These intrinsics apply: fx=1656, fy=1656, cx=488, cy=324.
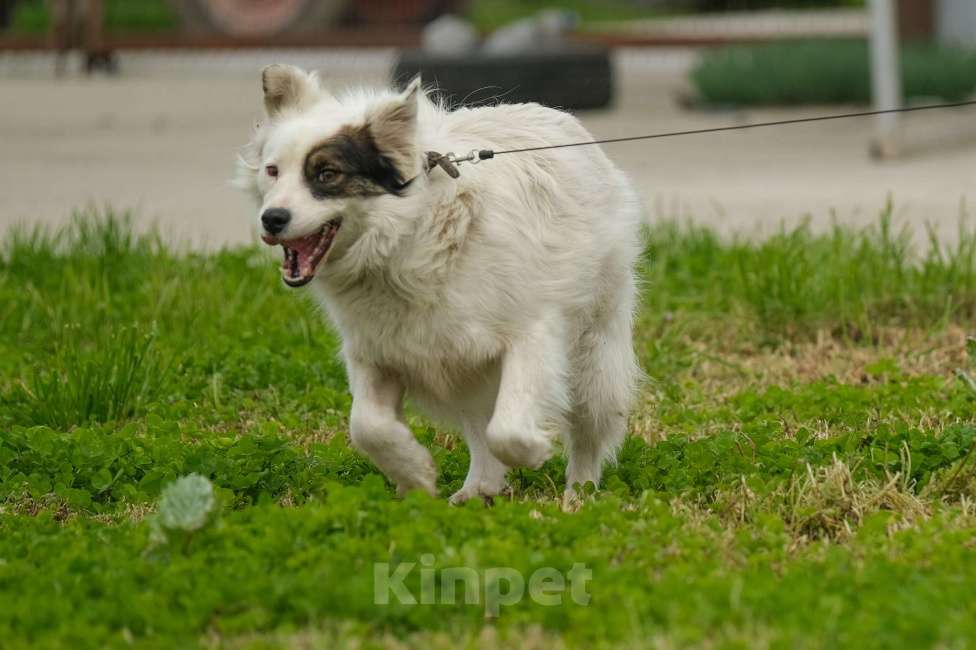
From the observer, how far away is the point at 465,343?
4.58m

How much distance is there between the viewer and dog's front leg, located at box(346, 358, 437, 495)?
4.63 m

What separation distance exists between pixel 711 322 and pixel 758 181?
153 inches

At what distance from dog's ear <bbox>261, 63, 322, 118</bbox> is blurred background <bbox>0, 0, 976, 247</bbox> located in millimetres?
1811

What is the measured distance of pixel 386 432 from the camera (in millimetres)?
4617

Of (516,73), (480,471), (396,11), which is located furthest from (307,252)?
(396,11)

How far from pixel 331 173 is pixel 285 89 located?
1.44 feet

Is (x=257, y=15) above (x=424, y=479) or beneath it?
above

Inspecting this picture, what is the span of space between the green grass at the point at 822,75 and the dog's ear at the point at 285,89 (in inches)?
383

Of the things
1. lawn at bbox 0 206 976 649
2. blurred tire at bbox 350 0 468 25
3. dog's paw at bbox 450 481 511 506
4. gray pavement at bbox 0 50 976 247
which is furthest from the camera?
blurred tire at bbox 350 0 468 25

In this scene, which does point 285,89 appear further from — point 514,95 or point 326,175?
point 514,95

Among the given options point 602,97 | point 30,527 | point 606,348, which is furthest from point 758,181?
point 30,527

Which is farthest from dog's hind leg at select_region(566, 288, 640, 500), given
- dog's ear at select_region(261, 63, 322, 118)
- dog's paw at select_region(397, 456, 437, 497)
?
dog's ear at select_region(261, 63, 322, 118)

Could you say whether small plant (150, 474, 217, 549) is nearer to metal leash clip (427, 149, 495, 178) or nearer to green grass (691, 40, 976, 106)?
metal leash clip (427, 149, 495, 178)

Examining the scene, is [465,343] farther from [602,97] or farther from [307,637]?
[602,97]
